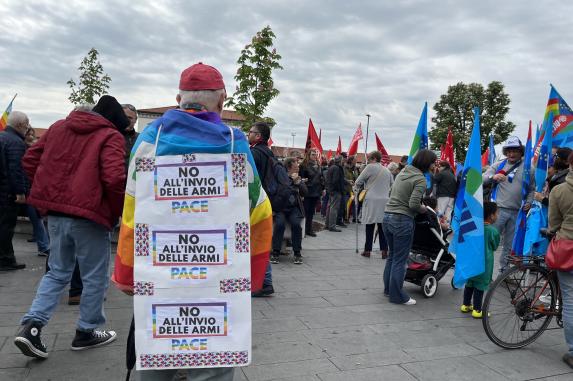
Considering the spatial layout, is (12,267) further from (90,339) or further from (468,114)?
(468,114)

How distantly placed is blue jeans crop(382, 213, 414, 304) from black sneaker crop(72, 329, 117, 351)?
3.26 metres

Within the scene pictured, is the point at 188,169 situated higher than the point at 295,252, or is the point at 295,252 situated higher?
the point at 188,169

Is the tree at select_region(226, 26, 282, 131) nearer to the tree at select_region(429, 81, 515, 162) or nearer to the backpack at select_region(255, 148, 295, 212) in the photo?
the backpack at select_region(255, 148, 295, 212)

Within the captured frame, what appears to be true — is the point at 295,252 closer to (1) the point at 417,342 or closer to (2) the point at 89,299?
(1) the point at 417,342

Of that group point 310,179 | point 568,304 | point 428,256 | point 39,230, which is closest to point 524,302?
point 568,304

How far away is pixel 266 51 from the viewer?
52.7 ft

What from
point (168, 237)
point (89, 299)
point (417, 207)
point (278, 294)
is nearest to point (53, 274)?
point (89, 299)

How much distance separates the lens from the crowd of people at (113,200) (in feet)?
7.27

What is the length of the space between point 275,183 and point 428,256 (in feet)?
7.53

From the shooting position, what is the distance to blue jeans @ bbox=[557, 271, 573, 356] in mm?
3957

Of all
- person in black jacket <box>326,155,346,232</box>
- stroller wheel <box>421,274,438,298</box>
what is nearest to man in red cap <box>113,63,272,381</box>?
stroller wheel <box>421,274,438,298</box>

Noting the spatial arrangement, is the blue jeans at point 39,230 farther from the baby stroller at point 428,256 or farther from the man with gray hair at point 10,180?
the baby stroller at point 428,256

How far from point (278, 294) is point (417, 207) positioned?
77.8 inches

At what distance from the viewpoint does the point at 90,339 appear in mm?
3746
